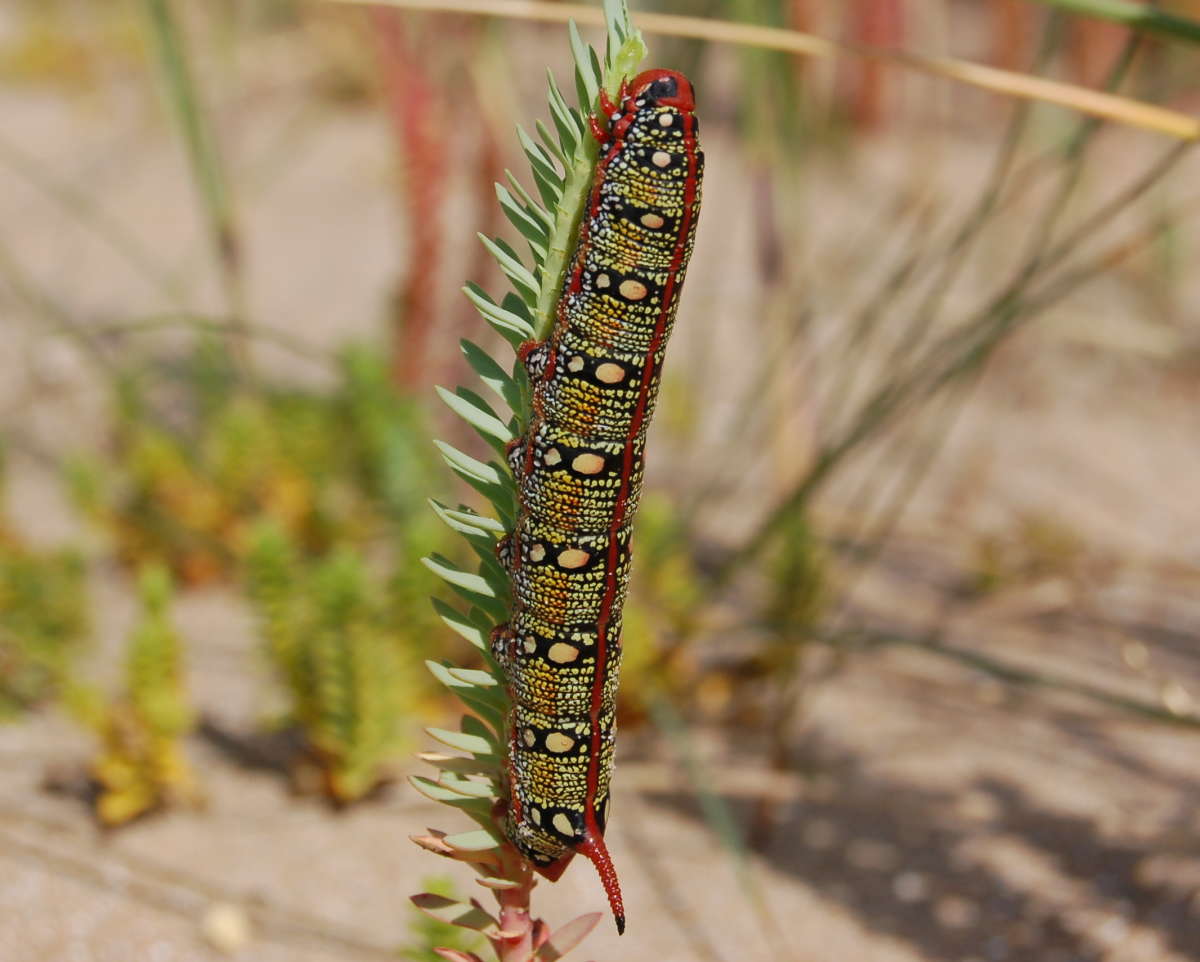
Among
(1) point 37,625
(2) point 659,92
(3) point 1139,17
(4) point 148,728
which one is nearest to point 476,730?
(2) point 659,92

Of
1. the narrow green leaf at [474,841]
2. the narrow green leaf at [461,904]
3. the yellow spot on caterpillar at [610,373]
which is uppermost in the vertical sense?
the yellow spot on caterpillar at [610,373]

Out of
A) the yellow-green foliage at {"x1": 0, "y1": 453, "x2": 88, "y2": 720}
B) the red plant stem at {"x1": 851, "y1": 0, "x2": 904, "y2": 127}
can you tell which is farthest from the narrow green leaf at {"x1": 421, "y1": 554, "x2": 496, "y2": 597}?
the red plant stem at {"x1": 851, "y1": 0, "x2": 904, "y2": 127}

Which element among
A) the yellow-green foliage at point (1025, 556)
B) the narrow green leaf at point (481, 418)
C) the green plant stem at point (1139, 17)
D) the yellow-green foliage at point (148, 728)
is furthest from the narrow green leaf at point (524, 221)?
the yellow-green foliage at point (1025, 556)

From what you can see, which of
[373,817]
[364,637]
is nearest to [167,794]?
[373,817]

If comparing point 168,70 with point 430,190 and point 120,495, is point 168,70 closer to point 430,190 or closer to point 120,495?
point 430,190

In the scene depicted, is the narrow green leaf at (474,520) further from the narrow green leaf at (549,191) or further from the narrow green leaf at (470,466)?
the narrow green leaf at (549,191)

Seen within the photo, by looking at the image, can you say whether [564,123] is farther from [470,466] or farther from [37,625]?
[37,625]

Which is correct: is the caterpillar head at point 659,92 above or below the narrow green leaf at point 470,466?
above

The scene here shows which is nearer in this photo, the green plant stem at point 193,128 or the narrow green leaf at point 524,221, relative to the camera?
the narrow green leaf at point 524,221
